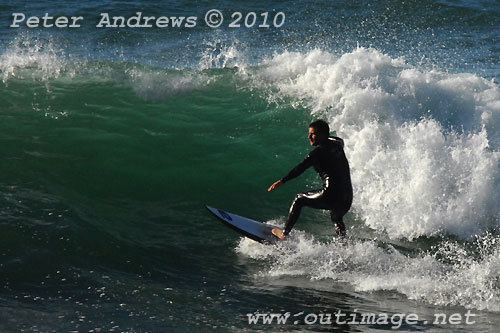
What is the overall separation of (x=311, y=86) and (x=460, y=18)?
7.77m

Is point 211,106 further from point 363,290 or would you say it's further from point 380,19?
point 380,19

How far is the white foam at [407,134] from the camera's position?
8.81 metres

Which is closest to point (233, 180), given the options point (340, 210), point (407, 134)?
point (340, 210)

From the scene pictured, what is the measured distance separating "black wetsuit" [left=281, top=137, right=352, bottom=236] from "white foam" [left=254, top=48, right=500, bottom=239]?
60.6 inches

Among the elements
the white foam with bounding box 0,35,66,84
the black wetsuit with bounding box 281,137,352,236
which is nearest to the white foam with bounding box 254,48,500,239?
the black wetsuit with bounding box 281,137,352,236

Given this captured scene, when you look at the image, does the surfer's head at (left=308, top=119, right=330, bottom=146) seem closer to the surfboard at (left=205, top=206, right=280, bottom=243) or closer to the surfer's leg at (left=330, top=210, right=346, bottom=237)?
the surfer's leg at (left=330, top=210, right=346, bottom=237)

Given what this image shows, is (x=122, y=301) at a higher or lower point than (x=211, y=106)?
lower

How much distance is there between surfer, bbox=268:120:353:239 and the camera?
7082 mm

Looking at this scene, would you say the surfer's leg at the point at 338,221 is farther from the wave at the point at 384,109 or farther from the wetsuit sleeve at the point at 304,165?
the wave at the point at 384,109

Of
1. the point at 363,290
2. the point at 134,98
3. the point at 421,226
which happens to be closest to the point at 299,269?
the point at 363,290

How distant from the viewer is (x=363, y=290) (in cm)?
641

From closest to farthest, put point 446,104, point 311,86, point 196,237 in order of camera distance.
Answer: point 196,237 → point 446,104 → point 311,86

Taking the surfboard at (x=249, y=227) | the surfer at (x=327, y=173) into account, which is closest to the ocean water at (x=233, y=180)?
the surfboard at (x=249, y=227)

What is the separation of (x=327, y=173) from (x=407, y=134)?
10.0 feet
